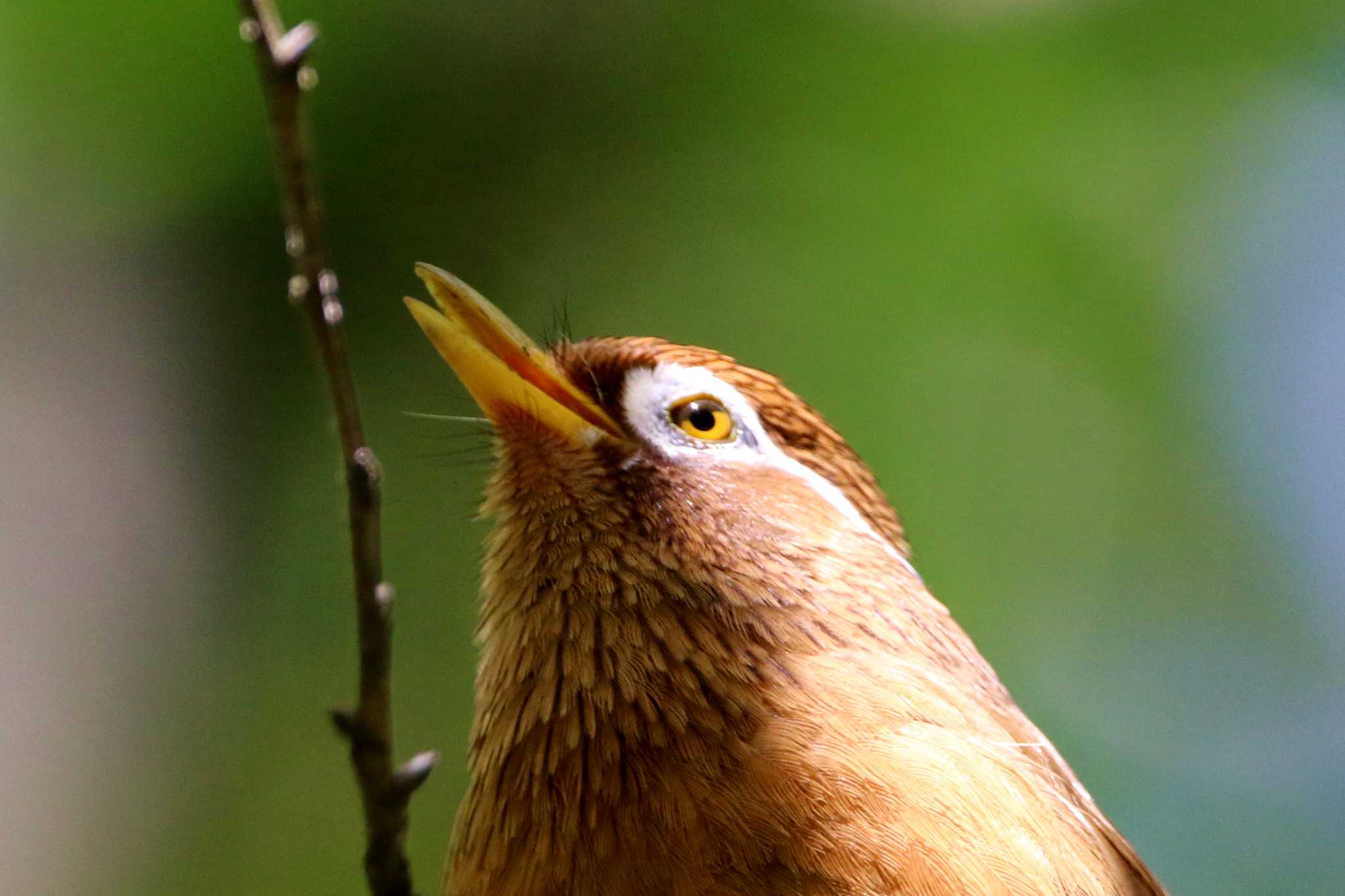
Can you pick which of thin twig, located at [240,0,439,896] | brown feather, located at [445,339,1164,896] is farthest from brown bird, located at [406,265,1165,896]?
thin twig, located at [240,0,439,896]

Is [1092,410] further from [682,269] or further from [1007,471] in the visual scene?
[682,269]

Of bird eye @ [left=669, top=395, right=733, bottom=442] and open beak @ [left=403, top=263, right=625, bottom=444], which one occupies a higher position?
open beak @ [left=403, top=263, right=625, bottom=444]

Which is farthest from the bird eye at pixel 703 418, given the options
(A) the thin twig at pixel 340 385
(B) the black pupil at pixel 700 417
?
(A) the thin twig at pixel 340 385

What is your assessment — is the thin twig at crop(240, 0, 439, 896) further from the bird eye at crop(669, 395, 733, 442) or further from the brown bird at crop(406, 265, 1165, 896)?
the bird eye at crop(669, 395, 733, 442)

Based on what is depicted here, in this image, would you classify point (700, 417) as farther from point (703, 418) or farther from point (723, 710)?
point (723, 710)

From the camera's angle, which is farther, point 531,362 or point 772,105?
point 772,105

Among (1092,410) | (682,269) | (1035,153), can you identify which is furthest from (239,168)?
(1092,410)
